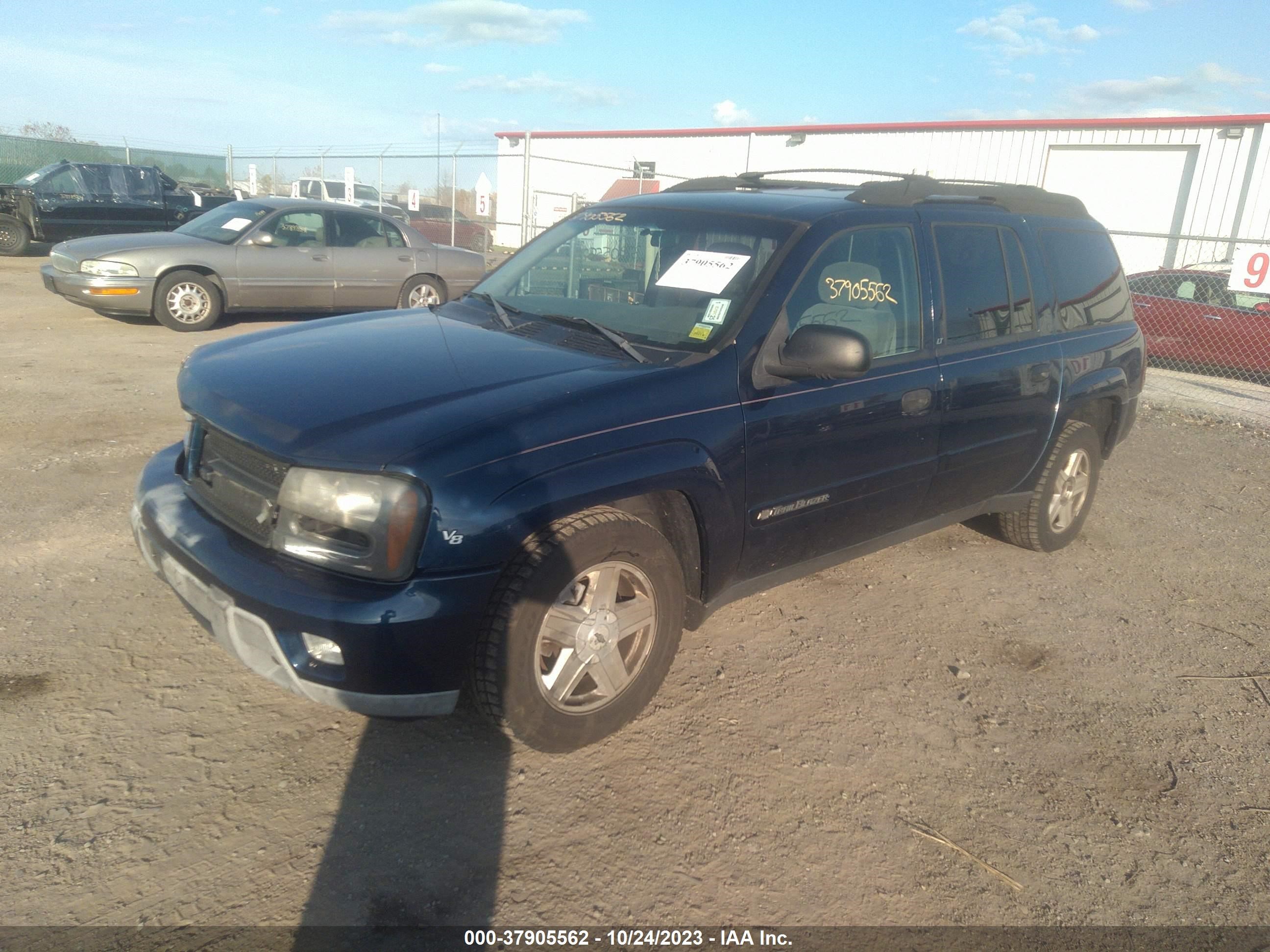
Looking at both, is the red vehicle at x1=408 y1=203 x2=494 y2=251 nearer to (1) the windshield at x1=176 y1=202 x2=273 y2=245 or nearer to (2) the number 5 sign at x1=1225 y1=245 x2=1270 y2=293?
(1) the windshield at x1=176 y1=202 x2=273 y2=245

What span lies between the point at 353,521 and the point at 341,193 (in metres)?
23.5

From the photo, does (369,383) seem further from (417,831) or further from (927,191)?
(927,191)

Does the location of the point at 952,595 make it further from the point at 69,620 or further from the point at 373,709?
the point at 69,620

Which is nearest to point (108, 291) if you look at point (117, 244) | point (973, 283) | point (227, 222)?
point (117, 244)

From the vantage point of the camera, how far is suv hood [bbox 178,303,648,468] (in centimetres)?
267

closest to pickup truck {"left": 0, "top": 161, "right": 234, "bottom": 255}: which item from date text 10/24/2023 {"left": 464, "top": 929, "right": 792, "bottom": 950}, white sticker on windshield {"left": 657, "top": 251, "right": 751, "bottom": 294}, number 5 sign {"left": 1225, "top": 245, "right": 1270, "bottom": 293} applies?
white sticker on windshield {"left": 657, "top": 251, "right": 751, "bottom": 294}

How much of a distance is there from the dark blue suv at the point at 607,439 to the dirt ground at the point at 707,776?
38 cm

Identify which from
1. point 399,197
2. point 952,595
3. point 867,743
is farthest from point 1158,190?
point 867,743

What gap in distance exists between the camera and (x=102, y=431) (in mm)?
6207

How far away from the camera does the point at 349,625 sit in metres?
2.50

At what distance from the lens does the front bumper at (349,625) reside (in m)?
2.52

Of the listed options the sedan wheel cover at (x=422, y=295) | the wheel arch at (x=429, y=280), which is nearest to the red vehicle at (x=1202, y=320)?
the wheel arch at (x=429, y=280)

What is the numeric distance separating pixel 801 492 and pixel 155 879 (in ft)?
7.98

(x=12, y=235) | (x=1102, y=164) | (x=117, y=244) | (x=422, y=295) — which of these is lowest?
(x=12, y=235)
